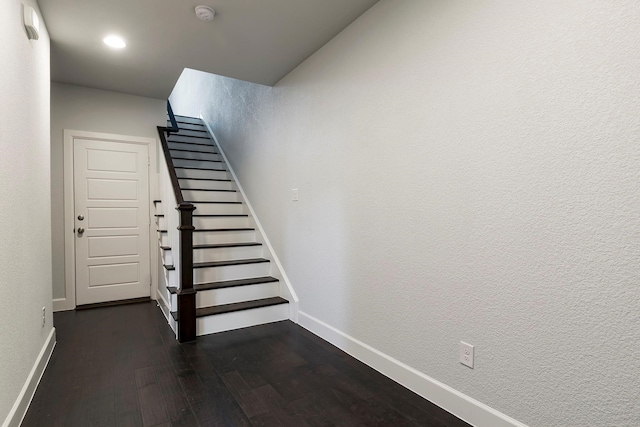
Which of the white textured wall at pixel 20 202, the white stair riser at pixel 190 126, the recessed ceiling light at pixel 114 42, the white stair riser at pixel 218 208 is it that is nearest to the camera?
the white textured wall at pixel 20 202

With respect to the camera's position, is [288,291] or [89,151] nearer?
[288,291]

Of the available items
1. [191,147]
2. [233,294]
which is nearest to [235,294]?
[233,294]

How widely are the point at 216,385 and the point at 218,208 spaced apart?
2547mm

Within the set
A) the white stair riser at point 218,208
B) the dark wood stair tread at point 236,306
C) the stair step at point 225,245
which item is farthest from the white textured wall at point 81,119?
the dark wood stair tread at point 236,306

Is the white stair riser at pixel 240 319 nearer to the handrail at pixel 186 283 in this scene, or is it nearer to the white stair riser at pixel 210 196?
the handrail at pixel 186 283

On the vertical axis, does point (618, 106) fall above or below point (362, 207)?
above

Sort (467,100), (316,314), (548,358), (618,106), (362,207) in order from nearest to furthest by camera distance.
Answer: (618,106) → (548,358) → (467,100) → (362,207) → (316,314)

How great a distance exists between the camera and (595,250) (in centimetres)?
125

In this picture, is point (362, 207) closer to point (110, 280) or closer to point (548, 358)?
point (548, 358)

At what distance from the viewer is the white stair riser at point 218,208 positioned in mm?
4160

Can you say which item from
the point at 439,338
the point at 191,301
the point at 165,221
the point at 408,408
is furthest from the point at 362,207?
the point at 165,221

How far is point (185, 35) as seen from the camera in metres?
2.58

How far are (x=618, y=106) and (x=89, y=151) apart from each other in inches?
173

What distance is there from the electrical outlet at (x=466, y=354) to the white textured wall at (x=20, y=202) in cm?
206
